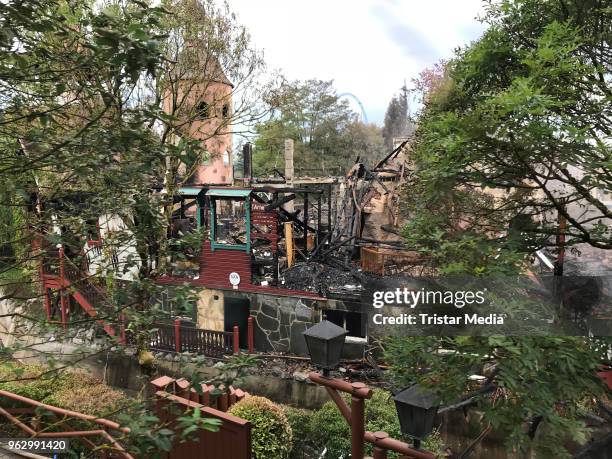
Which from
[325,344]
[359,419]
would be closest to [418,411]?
[359,419]

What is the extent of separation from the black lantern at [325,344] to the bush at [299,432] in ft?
17.0

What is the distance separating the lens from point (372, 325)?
404 centimetres

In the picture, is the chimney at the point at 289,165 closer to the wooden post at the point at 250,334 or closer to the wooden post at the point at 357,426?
the wooden post at the point at 250,334

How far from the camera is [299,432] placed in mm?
9094

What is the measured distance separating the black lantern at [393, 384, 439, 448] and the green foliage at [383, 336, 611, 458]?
0.31ft

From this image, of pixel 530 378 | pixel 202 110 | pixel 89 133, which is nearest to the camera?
pixel 89 133

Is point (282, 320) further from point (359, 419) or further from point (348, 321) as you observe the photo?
point (359, 419)

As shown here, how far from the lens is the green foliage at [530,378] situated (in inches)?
127

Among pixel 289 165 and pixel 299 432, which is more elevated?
pixel 289 165

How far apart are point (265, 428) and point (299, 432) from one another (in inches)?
81.7

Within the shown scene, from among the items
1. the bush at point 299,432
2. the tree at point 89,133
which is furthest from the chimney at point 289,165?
the tree at point 89,133

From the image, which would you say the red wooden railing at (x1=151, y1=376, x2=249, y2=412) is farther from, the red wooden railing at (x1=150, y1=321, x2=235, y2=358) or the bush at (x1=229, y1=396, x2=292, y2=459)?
the red wooden railing at (x1=150, y1=321, x2=235, y2=358)

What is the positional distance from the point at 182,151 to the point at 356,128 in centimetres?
3567

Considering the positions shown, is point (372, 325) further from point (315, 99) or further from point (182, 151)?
point (315, 99)
